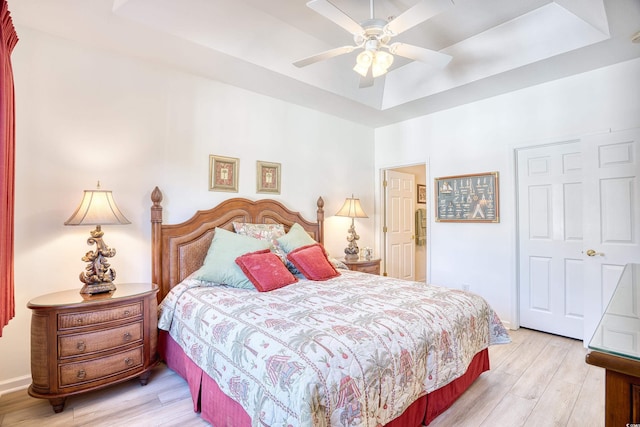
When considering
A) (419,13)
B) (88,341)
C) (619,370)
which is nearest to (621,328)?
(619,370)

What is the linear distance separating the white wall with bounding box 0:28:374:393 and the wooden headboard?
0.11m

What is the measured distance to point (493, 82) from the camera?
322 cm

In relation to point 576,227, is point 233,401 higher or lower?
lower

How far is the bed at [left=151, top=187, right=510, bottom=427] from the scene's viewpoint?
1289 millimetres

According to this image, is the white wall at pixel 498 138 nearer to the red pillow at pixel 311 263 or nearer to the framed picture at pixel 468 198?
the framed picture at pixel 468 198

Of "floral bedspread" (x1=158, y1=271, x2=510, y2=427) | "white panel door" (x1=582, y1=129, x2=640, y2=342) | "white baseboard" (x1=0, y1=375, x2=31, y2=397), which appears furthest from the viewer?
"white panel door" (x1=582, y1=129, x2=640, y2=342)

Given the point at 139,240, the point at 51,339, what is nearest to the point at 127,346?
the point at 51,339

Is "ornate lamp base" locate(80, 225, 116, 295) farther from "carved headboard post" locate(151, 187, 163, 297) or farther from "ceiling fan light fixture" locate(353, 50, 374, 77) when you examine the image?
"ceiling fan light fixture" locate(353, 50, 374, 77)

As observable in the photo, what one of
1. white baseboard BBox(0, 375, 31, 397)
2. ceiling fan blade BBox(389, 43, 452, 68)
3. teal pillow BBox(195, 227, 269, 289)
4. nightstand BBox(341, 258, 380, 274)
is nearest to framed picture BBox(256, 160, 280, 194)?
teal pillow BBox(195, 227, 269, 289)

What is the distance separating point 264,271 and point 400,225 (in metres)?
3.17

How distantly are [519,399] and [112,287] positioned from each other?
304 centimetres

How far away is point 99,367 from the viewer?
206cm

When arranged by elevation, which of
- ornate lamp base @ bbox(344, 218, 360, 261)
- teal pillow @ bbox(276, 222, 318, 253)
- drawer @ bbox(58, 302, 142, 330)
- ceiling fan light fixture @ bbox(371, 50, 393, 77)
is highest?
ceiling fan light fixture @ bbox(371, 50, 393, 77)

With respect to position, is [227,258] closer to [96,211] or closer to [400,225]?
[96,211]
